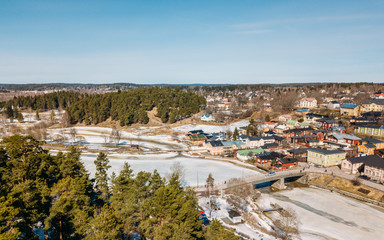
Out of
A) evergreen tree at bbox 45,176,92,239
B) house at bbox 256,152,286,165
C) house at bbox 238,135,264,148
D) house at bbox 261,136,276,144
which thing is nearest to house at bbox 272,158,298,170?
house at bbox 256,152,286,165

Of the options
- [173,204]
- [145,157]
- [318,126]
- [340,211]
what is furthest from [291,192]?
[318,126]

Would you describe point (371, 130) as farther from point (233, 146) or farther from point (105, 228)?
point (105, 228)

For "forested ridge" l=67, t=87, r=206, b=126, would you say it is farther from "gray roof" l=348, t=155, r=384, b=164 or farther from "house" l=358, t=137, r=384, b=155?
"gray roof" l=348, t=155, r=384, b=164

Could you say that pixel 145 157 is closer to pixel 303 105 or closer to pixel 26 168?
pixel 26 168

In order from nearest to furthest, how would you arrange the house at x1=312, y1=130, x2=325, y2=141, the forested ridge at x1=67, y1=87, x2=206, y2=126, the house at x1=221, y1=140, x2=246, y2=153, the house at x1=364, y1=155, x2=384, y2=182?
the house at x1=364, y1=155, x2=384, y2=182
the house at x1=221, y1=140, x2=246, y2=153
the house at x1=312, y1=130, x2=325, y2=141
the forested ridge at x1=67, y1=87, x2=206, y2=126

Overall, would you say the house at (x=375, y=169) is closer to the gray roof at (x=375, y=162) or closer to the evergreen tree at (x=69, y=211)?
the gray roof at (x=375, y=162)

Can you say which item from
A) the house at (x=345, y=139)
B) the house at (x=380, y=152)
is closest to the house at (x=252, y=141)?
the house at (x=345, y=139)
